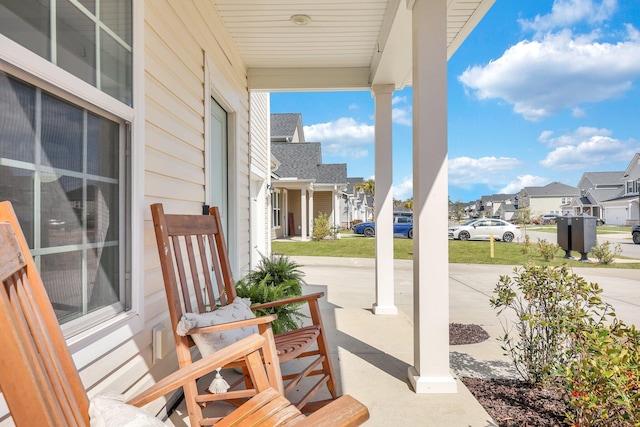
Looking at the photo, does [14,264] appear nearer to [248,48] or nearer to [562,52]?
[248,48]

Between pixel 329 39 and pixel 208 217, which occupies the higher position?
pixel 329 39

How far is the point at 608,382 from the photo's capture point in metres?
1.46

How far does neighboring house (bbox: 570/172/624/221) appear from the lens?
128ft

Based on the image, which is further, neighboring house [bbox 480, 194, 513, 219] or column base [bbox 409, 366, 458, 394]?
neighboring house [bbox 480, 194, 513, 219]

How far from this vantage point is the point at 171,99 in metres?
2.37

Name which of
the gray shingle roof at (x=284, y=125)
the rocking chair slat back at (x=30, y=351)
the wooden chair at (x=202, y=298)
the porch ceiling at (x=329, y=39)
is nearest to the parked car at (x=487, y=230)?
the gray shingle roof at (x=284, y=125)

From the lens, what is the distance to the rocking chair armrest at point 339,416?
846 mm

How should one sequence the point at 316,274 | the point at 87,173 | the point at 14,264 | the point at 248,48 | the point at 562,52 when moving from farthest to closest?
the point at 562,52 → the point at 316,274 → the point at 248,48 → the point at 87,173 → the point at 14,264

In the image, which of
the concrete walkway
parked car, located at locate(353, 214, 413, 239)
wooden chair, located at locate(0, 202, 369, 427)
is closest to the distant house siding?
parked car, located at locate(353, 214, 413, 239)

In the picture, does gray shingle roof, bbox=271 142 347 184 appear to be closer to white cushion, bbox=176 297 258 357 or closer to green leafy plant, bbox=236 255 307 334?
green leafy plant, bbox=236 255 307 334

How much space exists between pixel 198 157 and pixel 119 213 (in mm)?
1223

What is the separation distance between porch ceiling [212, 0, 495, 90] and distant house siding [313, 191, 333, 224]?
14024mm

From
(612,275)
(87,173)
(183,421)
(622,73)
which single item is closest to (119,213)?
(87,173)

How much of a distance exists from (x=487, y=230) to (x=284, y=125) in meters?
10.8
